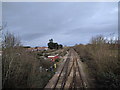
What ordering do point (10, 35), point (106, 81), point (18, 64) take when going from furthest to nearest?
1. point (106, 81)
2. point (18, 64)
3. point (10, 35)

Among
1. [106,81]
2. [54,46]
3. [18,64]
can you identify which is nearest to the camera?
[18,64]

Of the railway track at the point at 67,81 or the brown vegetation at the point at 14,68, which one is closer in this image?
the brown vegetation at the point at 14,68

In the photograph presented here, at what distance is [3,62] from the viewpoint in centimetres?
407

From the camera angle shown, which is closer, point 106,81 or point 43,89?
point 106,81

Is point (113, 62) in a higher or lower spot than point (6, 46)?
lower

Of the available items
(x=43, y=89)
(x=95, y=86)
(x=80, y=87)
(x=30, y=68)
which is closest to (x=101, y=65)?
(x=95, y=86)

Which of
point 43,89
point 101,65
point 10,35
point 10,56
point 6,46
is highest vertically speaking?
point 10,35

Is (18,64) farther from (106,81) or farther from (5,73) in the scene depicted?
(106,81)

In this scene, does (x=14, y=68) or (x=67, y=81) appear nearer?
(x=14, y=68)

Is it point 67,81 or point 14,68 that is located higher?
point 14,68

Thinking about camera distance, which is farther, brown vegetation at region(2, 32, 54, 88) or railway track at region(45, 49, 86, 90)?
railway track at region(45, 49, 86, 90)

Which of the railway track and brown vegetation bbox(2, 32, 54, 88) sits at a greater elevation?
brown vegetation bbox(2, 32, 54, 88)

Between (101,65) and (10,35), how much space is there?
5662 millimetres

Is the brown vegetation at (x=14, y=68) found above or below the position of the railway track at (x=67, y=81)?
above
